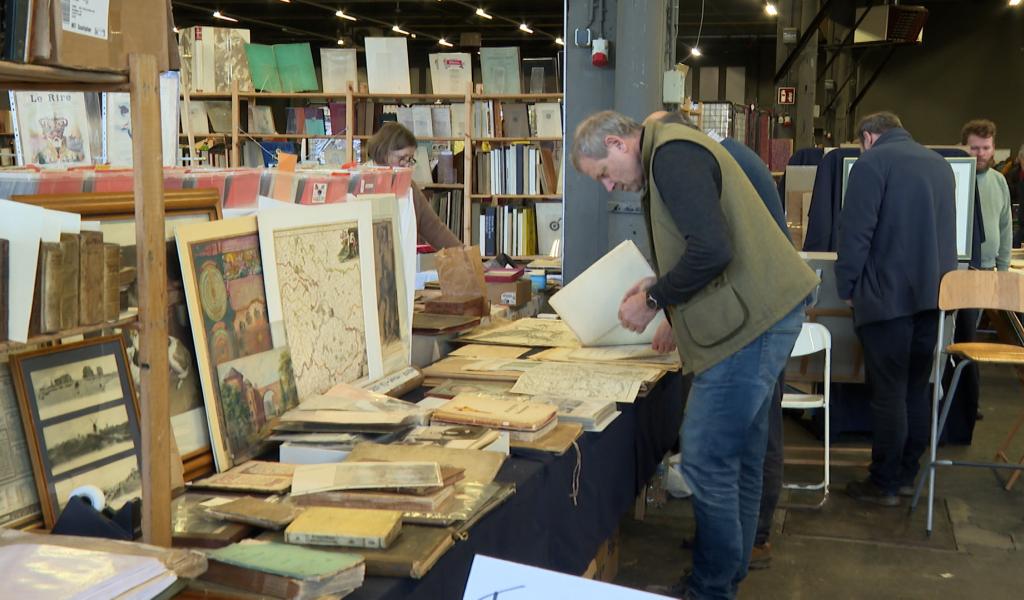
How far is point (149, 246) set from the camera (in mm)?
1295

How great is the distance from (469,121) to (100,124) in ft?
12.3

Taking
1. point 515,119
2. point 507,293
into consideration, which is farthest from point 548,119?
point 507,293

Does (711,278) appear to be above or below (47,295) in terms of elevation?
below

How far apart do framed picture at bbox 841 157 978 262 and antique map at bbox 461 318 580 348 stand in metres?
1.98

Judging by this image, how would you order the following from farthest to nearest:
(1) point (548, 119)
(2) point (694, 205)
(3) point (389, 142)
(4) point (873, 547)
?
(1) point (548, 119) < (3) point (389, 142) < (4) point (873, 547) < (2) point (694, 205)

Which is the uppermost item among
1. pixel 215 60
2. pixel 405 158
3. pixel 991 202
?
pixel 215 60

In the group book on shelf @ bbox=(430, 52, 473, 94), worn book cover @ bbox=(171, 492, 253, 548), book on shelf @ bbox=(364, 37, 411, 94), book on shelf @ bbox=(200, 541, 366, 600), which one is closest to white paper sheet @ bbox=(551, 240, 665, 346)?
worn book cover @ bbox=(171, 492, 253, 548)

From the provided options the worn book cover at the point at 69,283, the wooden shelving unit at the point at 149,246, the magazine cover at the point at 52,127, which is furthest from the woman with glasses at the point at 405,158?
the worn book cover at the point at 69,283

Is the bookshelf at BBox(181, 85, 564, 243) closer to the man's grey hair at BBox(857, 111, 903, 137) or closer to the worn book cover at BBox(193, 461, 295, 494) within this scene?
A: the man's grey hair at BBox(857, 111, 903, 137)

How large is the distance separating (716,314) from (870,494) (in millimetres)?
2192

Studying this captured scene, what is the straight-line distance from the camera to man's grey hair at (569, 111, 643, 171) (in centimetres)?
245

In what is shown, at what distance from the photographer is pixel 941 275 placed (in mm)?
4051

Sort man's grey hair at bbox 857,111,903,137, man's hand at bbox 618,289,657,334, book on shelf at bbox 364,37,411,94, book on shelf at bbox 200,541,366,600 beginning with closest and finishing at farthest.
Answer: book on shelf at bbox 200,541,366,600 < man's hand at bbox 618,289,657,334 < man's grey hair at bbox 857,111,903,137 < book on shelf at bbox 364,37,411,94

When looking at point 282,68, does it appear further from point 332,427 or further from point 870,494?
point 332,427
